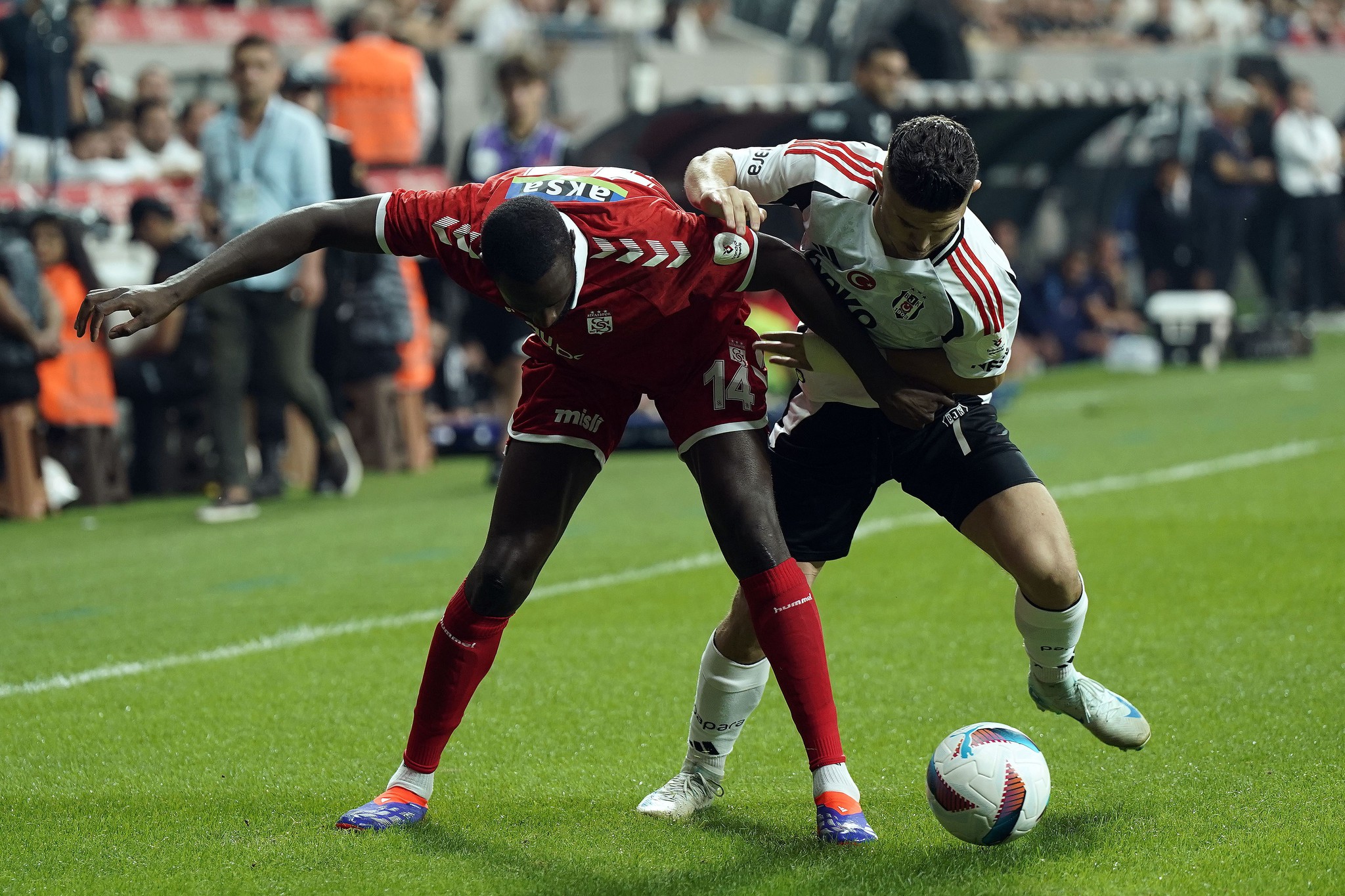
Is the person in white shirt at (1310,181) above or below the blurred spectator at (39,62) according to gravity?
below

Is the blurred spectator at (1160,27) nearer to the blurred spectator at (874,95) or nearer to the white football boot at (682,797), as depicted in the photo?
the blurred spectator at (874,95)

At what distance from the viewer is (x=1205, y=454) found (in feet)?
38.3

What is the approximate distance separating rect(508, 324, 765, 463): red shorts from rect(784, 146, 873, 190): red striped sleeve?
48cm

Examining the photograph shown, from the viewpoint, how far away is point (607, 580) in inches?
321

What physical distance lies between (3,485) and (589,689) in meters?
6.13

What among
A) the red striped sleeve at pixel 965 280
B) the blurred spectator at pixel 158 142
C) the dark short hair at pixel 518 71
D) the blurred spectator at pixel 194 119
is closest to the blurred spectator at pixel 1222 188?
the blurred spectator at pixel 194 119

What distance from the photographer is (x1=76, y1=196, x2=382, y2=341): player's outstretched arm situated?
4.38 meters

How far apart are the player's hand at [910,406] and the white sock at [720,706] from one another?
79 cm

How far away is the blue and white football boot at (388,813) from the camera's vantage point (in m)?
4.52

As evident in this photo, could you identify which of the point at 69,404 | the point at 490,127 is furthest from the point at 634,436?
the point at 69,404

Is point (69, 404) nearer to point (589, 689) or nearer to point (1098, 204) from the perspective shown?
point (589, 689)

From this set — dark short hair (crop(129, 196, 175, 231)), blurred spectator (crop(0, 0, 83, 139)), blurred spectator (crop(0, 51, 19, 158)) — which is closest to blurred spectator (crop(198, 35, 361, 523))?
dark short hair (crop(129, 196, 175, 231))

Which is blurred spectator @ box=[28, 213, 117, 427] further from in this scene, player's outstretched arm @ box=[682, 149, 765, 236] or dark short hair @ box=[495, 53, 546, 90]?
player's outstretched arm @ box=[682, 149, 765, 236]

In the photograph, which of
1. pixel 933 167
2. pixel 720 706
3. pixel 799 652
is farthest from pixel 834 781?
pixel 933 167
